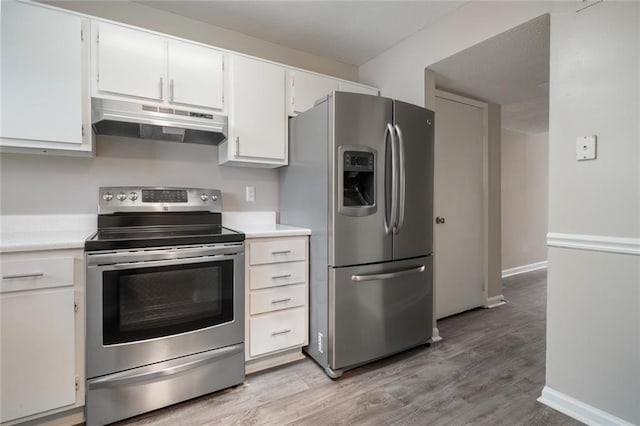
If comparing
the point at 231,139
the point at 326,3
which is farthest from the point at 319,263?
the point at 326,3

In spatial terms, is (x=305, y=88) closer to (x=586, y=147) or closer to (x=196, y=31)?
(x=196, y=31)

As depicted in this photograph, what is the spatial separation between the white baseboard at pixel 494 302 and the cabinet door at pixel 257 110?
9.16 ft

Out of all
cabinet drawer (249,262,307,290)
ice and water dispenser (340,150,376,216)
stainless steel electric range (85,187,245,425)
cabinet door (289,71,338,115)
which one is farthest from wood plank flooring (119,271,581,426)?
cabinet door (289,71,338,115)

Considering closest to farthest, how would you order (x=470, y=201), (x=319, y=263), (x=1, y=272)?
(x=1, y=272), (x=319, y=263), (x=470, y=201)

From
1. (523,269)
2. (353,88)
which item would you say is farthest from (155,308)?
(523,269)

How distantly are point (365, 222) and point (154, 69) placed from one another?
1688 mm

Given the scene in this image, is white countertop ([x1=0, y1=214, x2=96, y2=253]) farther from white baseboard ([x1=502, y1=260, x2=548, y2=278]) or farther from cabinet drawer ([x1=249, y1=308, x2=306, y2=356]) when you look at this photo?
white baseboard ([x1=502, y1=260, x2=548, y2=278])

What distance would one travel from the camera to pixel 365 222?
6.64 ft

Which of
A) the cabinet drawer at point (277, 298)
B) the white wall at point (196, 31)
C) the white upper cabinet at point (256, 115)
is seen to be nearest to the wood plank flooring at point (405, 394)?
the cabinet drawer at point (277, 298)

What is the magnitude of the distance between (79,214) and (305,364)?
72.6 inches

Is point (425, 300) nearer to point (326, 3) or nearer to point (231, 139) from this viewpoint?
point (231, 139)

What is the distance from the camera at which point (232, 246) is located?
6.04ft

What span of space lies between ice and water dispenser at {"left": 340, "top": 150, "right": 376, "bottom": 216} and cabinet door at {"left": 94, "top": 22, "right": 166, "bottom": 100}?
1298 millimetres

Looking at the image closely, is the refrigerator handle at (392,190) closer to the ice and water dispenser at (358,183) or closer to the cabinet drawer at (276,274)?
the ice and water dispenser at (358,183)
